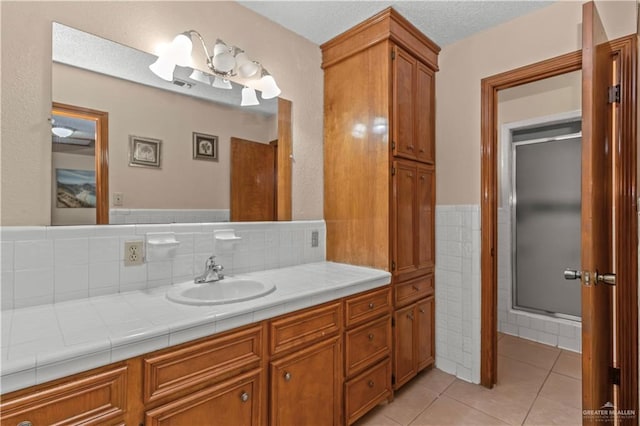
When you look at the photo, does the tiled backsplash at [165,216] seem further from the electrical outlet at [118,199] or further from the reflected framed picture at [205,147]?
the reflected framed picture at [205,147]

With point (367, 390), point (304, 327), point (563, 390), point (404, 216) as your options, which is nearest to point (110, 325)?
point (304, 327)

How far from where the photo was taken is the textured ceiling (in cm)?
193

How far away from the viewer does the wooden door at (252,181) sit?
1921 mm

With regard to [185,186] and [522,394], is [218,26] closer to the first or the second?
[185,186]

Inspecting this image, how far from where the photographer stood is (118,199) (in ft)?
4.88

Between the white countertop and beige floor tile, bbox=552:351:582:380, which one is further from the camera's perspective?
beige floor tile, bbox=552:351:582:380

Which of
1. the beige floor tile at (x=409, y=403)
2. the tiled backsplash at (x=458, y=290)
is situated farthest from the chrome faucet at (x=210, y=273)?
the tiled backsplash at (x=458, y=290)

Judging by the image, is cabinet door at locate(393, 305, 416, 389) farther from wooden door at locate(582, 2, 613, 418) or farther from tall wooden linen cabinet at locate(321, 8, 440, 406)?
wooden door at locate(582, 2, 613, 418)

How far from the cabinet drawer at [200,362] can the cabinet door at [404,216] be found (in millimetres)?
1106

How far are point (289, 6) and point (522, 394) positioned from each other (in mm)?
2935

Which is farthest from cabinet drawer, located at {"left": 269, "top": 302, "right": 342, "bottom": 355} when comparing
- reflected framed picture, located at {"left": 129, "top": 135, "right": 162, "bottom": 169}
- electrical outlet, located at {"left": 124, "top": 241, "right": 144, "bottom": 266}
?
reflected framed picture, located at {"left": 129, "top": 135, "right": 162, "bottom": 169}

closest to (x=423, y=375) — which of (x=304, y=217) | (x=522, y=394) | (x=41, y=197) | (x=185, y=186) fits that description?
(x=522, y=394)

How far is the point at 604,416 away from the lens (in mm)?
1476

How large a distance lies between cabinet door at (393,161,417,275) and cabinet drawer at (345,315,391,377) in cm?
37
